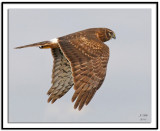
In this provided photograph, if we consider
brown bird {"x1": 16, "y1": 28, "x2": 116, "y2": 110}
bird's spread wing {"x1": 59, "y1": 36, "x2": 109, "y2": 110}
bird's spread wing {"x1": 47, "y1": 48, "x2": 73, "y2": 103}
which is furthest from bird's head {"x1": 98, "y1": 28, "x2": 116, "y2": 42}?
bird's spread wing {"x1": 59, "y1": 36, "x2": 109, "y2": 110}

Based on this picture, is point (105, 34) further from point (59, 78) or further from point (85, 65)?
point (85, 65)

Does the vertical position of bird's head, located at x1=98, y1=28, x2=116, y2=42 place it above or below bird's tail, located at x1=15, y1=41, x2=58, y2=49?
above

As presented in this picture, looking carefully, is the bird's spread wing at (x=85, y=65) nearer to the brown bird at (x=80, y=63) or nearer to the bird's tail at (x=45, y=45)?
the brown bird at (x=80, y=63)

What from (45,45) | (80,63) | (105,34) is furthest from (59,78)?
(80,63)

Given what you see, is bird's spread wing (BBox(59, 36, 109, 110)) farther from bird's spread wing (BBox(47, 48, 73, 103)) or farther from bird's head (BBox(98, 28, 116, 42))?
bird's head (BBox(98, 28, 116, 42))

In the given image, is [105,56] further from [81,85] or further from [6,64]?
[6,64]
